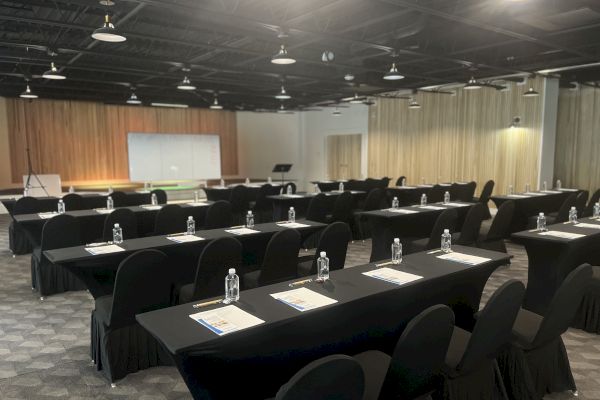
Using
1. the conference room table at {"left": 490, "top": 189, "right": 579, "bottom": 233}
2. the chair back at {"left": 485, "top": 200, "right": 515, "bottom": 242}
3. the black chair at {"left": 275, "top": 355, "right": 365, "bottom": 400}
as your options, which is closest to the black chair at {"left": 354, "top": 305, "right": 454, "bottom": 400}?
the black chair at {"left": 275, "top": 355, "right": 365, "bottom": 400}

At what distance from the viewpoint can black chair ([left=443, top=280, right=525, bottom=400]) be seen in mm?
2324

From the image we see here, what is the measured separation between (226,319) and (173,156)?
15.7m

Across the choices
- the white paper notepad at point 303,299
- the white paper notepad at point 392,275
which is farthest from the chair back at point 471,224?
the white paper notepad at point 303,299

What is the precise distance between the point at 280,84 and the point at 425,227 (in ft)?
20.5

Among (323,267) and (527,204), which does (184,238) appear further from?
(527,204)

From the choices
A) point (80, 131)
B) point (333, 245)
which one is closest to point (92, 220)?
point (333, 245)

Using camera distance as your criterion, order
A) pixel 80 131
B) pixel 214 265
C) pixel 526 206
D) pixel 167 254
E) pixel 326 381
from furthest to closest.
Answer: pixel 80 131
pixel 526 206
pixel 167 254
pixel 214 265
pixel 326 381

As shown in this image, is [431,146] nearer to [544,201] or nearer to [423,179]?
[423,179]

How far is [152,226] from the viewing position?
Answer: 7125 millimetres

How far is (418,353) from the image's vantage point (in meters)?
2.03

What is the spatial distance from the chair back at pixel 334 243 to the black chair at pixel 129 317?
1480 millimetres

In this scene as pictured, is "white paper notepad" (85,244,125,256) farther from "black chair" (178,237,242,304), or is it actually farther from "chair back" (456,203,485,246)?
"chair back" (456,203,485,246)

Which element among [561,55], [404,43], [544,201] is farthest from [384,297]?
[561,55]

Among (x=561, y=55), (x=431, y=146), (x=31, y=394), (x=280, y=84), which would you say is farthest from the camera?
(x=431, y=146)
